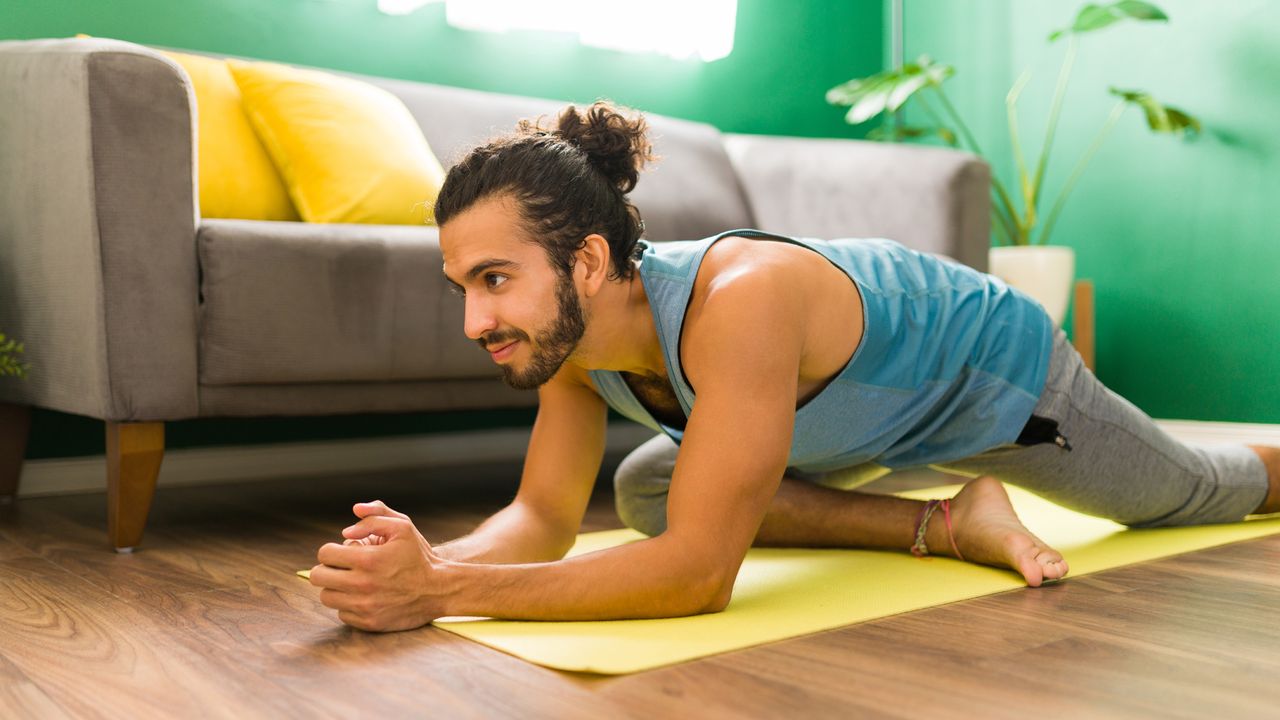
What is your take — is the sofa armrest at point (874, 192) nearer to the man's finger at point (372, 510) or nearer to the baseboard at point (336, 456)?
the baseboard at point (336, 456)

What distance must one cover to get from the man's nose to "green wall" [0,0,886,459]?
5.26 ft

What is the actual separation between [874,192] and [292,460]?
1.49 meters

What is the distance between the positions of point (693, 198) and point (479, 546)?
5.72ft

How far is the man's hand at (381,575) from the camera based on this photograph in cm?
117

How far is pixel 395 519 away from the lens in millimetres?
1188

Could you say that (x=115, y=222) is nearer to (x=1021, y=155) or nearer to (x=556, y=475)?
(x=556, y=475)

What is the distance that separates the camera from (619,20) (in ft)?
10.9

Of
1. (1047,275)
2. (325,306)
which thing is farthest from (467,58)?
(1047,275)

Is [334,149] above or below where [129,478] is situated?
above

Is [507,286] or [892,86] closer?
[507,286]

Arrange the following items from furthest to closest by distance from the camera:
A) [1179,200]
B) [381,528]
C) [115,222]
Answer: [1179,200]
[115,222]
[381,528]

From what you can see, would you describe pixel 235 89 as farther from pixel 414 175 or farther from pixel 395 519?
pixel 395 519

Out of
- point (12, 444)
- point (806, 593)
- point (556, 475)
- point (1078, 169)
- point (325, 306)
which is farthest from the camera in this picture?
point (1078, 169)

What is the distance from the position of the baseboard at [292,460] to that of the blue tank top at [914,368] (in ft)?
4.62
